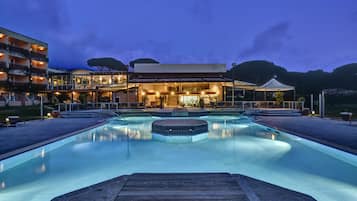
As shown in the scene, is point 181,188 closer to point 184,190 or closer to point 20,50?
point 184,190

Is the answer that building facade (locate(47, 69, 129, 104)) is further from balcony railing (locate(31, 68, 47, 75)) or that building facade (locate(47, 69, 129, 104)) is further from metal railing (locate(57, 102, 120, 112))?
metal railing (locate(57, 102, 120, 112))

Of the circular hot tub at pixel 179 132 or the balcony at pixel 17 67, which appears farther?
the balcony at pixel 17 67

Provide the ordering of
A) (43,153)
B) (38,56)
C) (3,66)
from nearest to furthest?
(43,153) < (3,66) < (38,56)

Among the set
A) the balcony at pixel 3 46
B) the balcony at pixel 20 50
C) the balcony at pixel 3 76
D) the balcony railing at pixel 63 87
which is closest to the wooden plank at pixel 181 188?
the balcony railing at pixel 63 87

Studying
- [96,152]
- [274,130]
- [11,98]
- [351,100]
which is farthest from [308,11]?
[11,98]

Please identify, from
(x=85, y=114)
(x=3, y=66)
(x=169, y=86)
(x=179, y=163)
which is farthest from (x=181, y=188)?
(x=3, y=66)

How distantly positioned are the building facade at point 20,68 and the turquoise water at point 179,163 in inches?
1117

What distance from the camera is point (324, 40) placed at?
58.1 m

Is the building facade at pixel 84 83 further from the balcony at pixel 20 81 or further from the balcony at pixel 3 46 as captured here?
the balcony at pixel 3 46

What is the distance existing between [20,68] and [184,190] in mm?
40121

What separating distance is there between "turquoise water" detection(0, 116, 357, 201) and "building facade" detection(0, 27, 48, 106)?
93.0ft

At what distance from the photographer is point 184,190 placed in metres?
4.09

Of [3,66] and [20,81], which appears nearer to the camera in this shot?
[3,66]

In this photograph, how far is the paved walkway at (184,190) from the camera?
3783 mm
